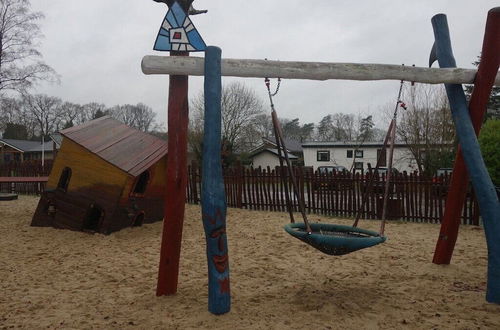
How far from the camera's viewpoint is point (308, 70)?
12.7 feet

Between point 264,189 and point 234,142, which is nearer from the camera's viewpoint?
point 264,189

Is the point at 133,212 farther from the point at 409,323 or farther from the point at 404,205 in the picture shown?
the point at 404,205

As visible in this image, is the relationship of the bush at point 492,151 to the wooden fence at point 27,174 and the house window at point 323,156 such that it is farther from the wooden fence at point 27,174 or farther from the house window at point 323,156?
the house window at point 323,156

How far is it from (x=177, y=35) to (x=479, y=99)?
10.6 feet

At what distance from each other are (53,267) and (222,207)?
3.28 m

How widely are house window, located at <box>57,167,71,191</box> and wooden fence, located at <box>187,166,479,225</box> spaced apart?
4210 mm

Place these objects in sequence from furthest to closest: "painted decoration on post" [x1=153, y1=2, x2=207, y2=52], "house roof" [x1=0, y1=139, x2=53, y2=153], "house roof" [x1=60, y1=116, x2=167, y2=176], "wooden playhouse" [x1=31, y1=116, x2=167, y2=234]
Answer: "house roof" [x1=0, y1=139, x2=53, y2=153], "house roof" [x1=60, y1=116, x2=167, y2=176], "wooden playhouse" [x1=31, y1=116, x2=167, y2=234], "painted decoration on post" [x1=153, y1=2, x2=207, y2=52]

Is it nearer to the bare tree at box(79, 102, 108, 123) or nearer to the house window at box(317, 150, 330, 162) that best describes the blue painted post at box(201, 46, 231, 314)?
the house window at box(317, 150, 330, 162)

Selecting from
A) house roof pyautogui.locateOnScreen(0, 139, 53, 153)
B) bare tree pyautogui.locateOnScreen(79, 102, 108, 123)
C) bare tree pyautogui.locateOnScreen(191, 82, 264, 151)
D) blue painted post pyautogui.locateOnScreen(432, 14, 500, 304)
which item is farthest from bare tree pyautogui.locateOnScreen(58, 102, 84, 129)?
blue painted post pyautogui.locateOnScreen(432, 14, 500, 304)

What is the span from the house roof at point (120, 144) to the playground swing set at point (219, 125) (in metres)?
3.30

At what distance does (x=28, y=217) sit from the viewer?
942 centimetres

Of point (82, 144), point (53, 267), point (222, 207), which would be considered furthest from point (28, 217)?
point (222, 207)

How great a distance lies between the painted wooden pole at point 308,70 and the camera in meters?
3.62

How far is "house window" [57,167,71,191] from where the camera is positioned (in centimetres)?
750
